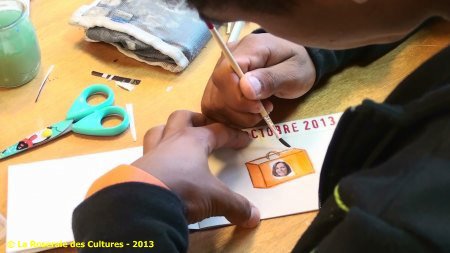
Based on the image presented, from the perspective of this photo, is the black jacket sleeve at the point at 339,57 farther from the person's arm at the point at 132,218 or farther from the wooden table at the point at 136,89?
the person's arm at the point at 132,218

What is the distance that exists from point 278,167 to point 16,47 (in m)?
0.44

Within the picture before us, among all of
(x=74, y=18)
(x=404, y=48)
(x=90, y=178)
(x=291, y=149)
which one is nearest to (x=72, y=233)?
(x=90, y=178)

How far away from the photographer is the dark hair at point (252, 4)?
458 millimetres

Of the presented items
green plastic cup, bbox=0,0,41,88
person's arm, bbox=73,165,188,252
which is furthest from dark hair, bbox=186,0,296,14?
green plastic cup, bbox=0,0,41,88

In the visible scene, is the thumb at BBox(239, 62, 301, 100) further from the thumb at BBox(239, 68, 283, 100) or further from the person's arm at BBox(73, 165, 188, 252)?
the person's arm at BBox(73, 165, 188, 252)

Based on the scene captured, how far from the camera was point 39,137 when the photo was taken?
76 cm

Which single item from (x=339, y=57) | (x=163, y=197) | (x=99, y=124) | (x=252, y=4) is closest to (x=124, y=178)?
(x=163, y=197)

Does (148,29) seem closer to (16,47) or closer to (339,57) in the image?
(16,47)

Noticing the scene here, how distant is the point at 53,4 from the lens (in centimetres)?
98

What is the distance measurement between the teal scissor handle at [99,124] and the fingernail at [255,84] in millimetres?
187

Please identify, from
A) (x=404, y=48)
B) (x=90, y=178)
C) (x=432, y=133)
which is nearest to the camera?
(x=432, y=133)

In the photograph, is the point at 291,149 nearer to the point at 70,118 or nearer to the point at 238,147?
the point at 238,147

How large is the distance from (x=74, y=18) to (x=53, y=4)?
104 mm

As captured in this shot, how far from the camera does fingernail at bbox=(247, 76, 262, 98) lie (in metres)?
0.74
